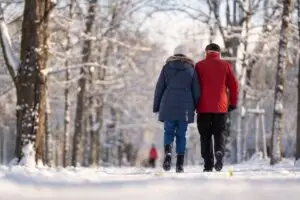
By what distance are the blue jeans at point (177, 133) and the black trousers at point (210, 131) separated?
267 mm

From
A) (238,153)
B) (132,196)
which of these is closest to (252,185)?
(132,196)

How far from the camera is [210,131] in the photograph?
9727mm

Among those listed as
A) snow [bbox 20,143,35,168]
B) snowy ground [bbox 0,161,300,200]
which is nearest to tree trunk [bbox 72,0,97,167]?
snow [bbox 20,143,35,168]

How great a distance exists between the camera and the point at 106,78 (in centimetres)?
3416

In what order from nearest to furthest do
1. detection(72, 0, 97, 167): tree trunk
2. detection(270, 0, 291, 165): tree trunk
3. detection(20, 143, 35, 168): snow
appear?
detection(20, 143, 35, 168): snow → detection(270, 0, 291, 165): tree trunk → detection(72, 0, 97, 167): tree trunk

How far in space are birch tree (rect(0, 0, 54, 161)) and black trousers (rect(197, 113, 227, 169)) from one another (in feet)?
14.8

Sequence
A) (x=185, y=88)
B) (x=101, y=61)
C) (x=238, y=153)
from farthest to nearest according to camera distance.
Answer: (x=101, y=61)
(x=238, y=153)
(x=185, y=88)

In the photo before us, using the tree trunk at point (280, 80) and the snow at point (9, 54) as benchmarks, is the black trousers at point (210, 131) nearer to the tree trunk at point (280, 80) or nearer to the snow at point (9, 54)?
the snow at point (9, 54)

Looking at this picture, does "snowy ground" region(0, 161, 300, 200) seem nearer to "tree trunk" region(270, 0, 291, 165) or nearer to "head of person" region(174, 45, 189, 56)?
"head of person" region(174, 45, 189, 56)

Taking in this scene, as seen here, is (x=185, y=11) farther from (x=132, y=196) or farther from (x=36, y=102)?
(x=132, y=196)

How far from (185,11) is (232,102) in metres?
19.4

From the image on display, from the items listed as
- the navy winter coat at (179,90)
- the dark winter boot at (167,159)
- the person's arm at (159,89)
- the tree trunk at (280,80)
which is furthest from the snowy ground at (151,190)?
the tree trunk at (280,80)

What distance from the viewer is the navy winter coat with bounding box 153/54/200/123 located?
370 inches

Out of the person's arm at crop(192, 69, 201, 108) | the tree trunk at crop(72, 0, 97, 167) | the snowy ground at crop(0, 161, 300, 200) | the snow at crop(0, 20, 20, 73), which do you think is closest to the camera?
the snowy ground at crop(0, 161, 300, 200)
